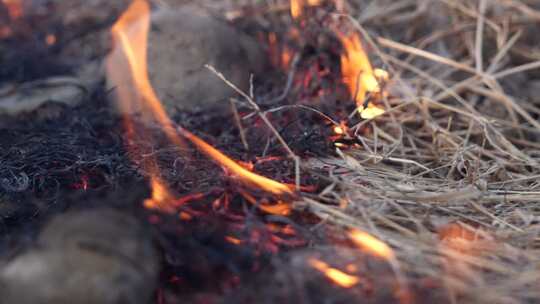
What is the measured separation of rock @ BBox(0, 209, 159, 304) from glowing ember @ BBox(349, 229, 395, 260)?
0.51 meters

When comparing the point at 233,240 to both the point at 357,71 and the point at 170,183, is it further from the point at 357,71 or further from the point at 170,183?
the point at 357,71

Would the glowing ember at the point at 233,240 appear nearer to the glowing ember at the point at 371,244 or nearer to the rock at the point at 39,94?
the glowing ember at the point at 371,244

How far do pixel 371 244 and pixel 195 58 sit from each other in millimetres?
1496

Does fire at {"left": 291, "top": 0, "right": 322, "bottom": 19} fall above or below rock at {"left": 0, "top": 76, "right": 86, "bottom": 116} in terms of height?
above

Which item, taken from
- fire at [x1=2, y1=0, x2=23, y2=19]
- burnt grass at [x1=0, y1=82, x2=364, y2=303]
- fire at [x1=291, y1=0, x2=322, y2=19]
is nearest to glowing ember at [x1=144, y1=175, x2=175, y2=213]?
burnt grass at [x1=0, y1=82, x2=364, y2=303]

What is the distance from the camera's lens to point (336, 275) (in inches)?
53.9

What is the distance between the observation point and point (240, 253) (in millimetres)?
1432

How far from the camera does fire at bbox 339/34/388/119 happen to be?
7.59 ft

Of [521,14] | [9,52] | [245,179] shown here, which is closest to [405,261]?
[245,179]

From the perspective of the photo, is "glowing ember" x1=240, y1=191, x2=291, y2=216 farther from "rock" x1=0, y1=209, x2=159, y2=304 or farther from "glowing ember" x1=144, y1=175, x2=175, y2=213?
"rock" x1=0, y1=209, x2=159, y2=304

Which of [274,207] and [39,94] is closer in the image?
[274,207]

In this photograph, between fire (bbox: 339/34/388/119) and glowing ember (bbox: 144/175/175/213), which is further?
fire (bbox: 339/34/388/119)

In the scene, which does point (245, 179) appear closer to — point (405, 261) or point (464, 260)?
point (405, 261)

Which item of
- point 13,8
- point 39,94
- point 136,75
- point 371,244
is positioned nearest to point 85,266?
point 371,244
